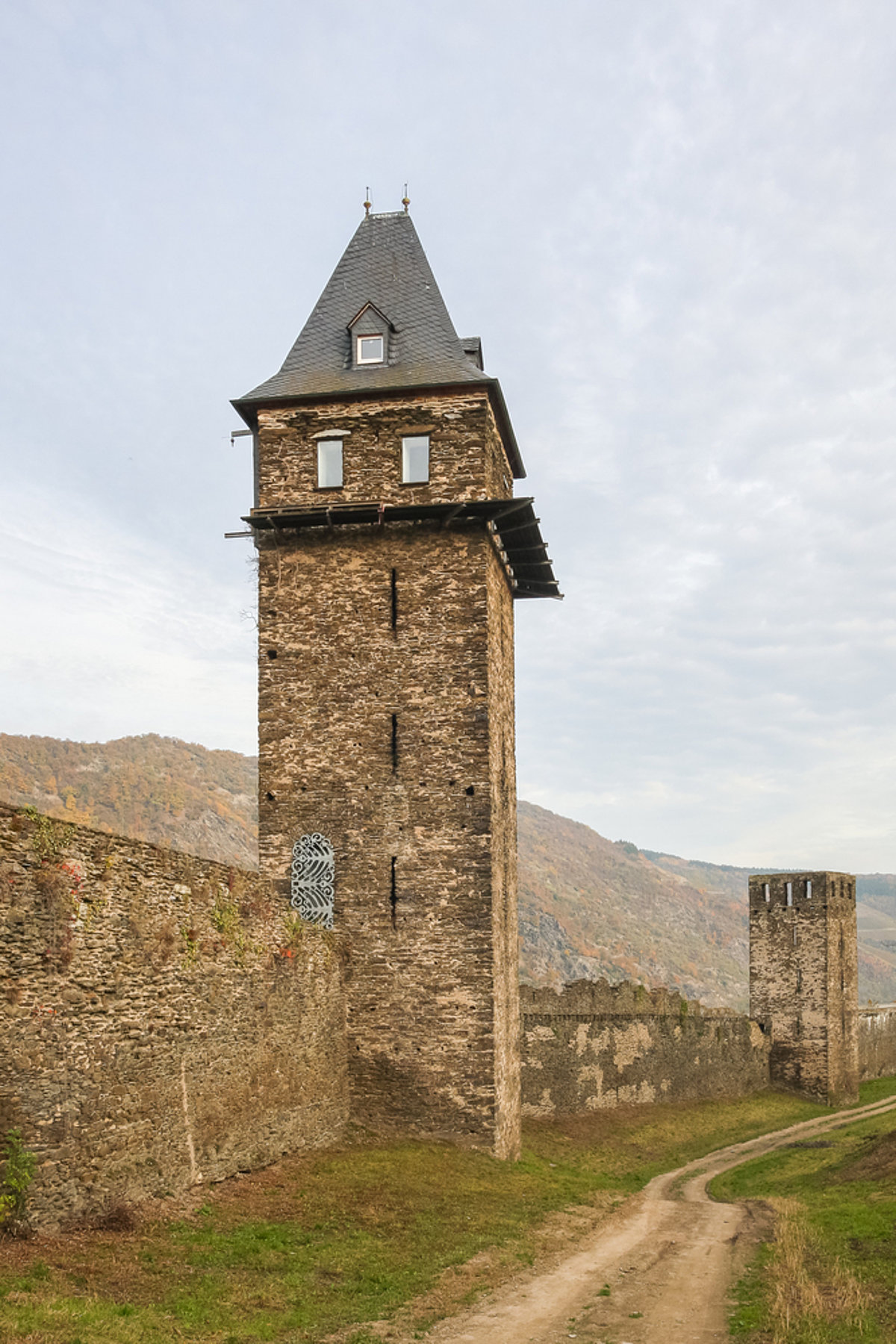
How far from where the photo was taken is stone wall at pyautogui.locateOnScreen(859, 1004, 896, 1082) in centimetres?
5041

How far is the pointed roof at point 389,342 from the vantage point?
2342cm

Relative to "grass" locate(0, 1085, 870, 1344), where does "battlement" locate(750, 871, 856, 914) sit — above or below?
above

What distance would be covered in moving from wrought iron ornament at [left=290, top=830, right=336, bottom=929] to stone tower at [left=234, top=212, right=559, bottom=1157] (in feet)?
0.11

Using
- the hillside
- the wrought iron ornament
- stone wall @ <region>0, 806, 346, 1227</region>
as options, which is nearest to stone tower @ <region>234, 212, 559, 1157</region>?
the wrought iron ornament

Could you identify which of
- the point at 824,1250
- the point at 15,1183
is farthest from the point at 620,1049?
the point at 15,1183

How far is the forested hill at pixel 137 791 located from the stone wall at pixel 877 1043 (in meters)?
37.3

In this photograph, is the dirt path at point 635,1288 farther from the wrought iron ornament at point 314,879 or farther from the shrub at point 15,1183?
the wrought iron ornament at point 314,879

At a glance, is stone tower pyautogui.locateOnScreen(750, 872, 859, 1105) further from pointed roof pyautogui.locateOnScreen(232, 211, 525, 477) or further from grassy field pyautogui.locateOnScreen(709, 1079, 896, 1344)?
pointed roof pyautogui.locateOnScreen(232, 211, 525, 477)

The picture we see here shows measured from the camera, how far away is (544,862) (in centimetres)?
15700

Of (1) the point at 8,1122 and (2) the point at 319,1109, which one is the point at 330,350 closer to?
(2) the point at 319,1109

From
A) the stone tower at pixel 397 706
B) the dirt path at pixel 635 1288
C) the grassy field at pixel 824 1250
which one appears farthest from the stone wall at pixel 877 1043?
the stone tower at pixel 397 706

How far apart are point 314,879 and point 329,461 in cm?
842

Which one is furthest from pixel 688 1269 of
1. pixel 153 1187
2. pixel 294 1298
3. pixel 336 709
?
pixel 336 709

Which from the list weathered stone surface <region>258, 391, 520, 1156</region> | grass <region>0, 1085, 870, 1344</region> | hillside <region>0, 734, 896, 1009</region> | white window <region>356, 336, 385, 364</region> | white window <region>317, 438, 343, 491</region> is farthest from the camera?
hillside <region>0, 734, 896, 1009</region>
